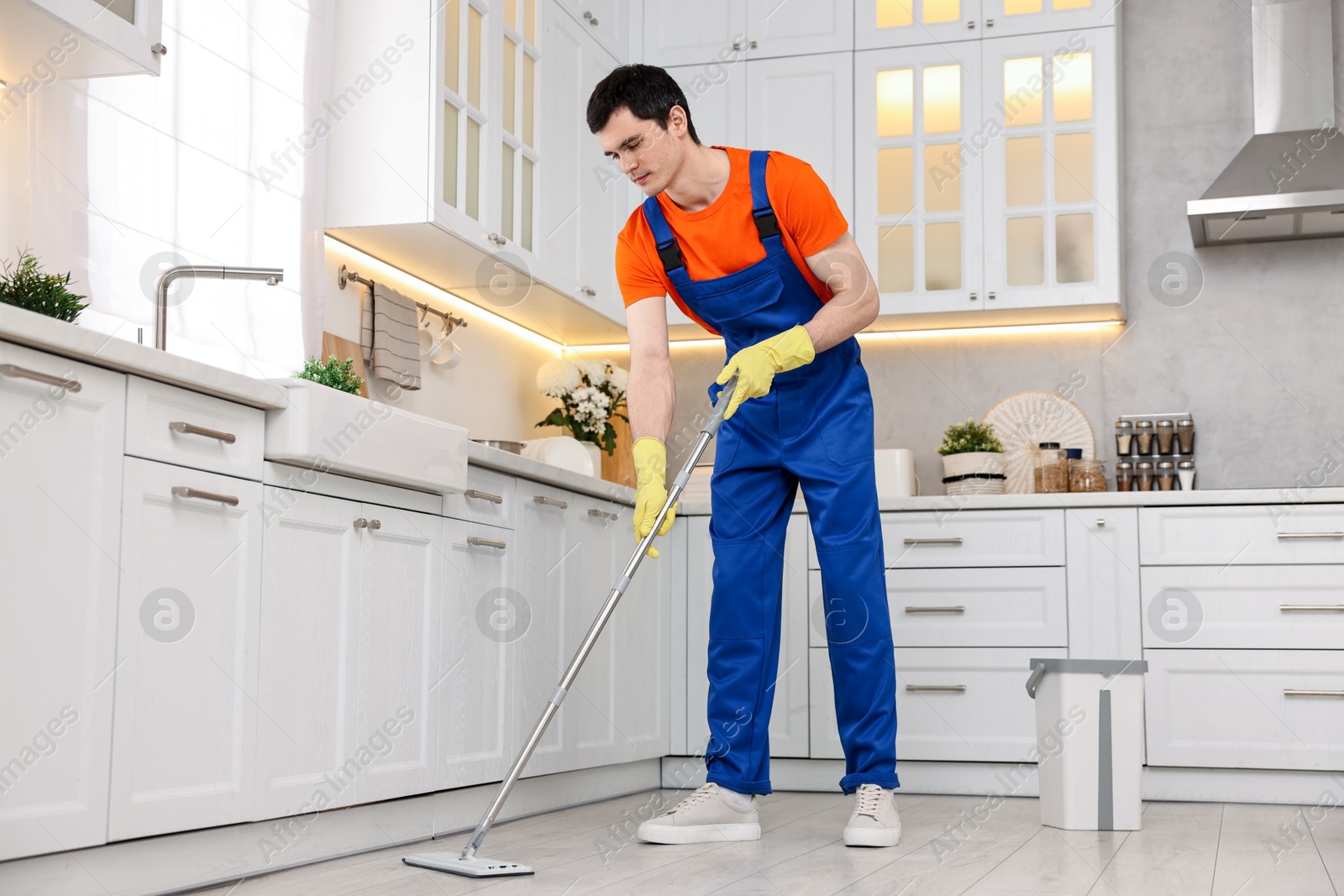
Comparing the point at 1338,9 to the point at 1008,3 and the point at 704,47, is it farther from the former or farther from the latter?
the point at 704,47

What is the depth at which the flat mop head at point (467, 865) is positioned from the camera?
6.61 ft

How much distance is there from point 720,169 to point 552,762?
4.48ft

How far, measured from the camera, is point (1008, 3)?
4133mm

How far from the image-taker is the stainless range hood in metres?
3.77

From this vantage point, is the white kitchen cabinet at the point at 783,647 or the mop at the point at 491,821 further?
the white kitchen cabinet at the point at 783,647

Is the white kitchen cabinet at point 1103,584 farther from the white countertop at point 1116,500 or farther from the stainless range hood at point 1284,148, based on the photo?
the stainless range hood at point 1284,148

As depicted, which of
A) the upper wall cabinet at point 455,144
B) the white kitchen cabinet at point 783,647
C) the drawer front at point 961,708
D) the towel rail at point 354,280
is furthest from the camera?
the white kitchen cabinet at point 783,647

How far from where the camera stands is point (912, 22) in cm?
422

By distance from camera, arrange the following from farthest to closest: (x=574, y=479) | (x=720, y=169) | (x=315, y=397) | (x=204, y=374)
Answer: (x=574, y=479)
(x=720, y=169)
(x=315, y=397)
(x=204, y=374)

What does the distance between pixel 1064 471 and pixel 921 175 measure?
3.34 ft

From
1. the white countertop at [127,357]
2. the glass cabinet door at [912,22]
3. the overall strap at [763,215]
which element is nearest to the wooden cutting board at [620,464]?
the glass cabinet door at [912,22]

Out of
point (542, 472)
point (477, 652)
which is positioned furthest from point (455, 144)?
point (477, 652)

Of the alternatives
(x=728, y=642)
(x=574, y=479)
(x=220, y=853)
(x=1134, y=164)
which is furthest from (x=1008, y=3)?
(x=220, y=853)

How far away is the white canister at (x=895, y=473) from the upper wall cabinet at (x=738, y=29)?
52.1 inches
